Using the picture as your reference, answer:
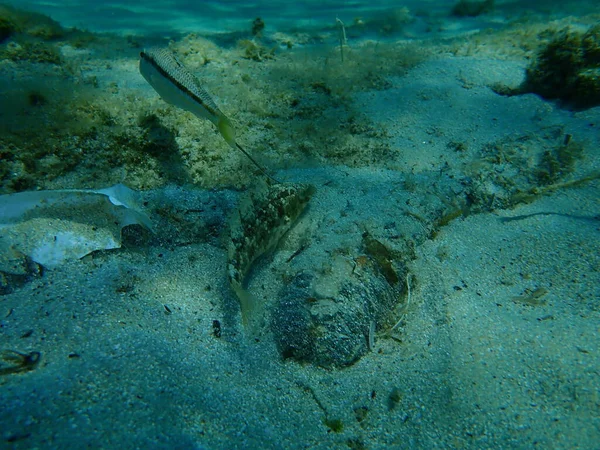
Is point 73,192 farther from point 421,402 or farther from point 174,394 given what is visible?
point 421,402

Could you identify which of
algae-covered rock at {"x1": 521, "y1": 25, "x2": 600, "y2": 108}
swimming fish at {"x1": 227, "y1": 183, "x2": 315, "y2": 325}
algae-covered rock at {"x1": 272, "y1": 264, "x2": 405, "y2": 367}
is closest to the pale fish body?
swimming fish at {"x1": 227, "y1": 183, "x2": 315, "y2": 325}

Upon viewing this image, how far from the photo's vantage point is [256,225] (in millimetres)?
2402

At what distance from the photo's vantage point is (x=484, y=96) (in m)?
4.46

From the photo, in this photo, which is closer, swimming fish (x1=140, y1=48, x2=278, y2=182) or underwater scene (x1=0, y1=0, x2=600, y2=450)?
underwater scene (x1=0, y1=0, x2=600, y2=450)

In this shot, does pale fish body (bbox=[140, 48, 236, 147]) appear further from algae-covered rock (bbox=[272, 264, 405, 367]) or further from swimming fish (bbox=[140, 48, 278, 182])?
algae-covered rock (bbox=[272, 264, 405, 367])

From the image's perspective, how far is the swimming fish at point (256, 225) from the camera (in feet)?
7.16

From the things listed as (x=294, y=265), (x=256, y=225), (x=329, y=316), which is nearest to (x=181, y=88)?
(x=256, y=225)

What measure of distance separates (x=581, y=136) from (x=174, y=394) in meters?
4.60

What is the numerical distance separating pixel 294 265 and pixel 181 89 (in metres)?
1.65

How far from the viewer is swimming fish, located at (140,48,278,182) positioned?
243 centimetres

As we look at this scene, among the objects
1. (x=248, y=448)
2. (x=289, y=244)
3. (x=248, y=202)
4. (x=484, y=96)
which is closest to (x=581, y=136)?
(x=484, y=96)

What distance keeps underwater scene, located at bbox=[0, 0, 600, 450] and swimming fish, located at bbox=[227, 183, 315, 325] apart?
2cm

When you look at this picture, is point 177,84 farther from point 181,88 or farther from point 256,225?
point 256,225

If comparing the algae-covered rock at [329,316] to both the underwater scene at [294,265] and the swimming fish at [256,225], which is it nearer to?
the underwater scene at [294,265]
